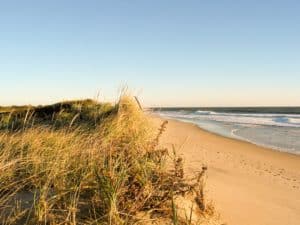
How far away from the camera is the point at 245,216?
4664 millimetres

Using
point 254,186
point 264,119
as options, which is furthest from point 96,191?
point 264,119

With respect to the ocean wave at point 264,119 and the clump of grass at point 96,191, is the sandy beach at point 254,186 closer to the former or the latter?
the clump of grass at point 96,191

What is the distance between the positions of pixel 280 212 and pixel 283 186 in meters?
2.08

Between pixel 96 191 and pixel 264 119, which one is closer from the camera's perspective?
pixel 96 191

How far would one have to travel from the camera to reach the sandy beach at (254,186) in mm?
4801

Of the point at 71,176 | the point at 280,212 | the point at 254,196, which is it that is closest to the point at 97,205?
the point at 71,176

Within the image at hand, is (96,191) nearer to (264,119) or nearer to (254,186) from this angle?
(254,186)

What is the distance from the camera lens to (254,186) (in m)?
6.81

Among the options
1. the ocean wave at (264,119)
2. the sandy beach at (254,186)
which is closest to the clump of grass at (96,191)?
the sandy beach at (254,186)

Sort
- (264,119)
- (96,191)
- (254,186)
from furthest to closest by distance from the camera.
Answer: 1. (264,119)
2. (254,186)
3. (96,191)

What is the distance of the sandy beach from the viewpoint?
480cm

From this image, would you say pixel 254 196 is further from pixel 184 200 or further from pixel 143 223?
pixel 143 223

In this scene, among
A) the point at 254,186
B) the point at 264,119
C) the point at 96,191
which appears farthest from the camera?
the point at 264,119

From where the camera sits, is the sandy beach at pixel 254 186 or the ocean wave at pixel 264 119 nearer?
the sandy beach at pixel 254 186
